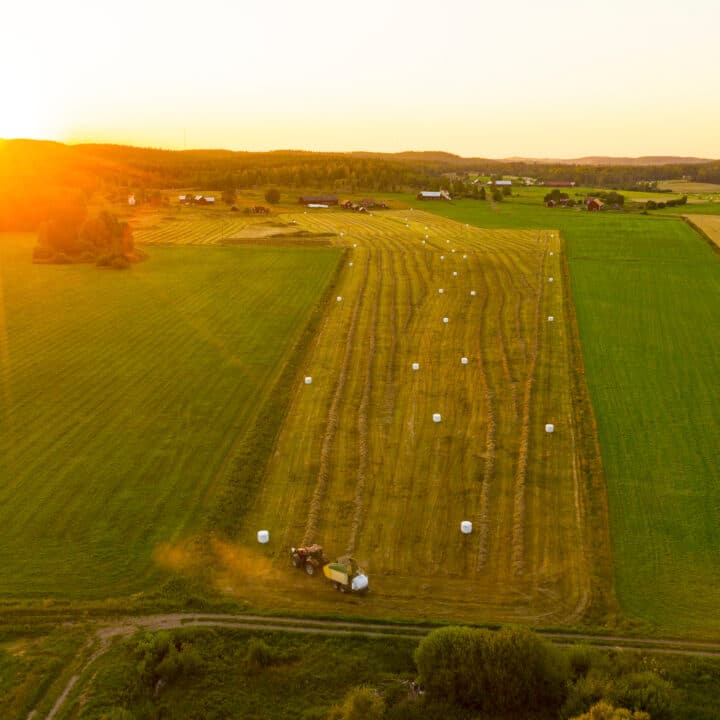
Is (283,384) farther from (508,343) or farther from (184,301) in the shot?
(184,301)

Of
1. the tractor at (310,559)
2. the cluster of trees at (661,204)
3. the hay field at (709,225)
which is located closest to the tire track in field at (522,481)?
the tractor at (310,559)

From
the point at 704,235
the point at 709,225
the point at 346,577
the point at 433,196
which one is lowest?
the point at 346,577

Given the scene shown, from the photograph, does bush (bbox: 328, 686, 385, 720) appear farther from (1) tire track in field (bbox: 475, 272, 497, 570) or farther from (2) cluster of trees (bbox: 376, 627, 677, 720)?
(1) tire track in field (bbox: 475, 272, 497, 570)

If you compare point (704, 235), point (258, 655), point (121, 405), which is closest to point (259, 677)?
point (258, 655)

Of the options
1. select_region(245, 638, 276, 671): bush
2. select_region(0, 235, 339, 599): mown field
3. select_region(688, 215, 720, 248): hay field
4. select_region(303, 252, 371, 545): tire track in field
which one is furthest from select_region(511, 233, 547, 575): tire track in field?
select_region(688, 215, 720, 248): hay field

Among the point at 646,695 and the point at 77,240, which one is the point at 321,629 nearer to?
the point at 646,695

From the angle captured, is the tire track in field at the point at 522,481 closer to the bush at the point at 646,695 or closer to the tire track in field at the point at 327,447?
the bush at the point at 646,695

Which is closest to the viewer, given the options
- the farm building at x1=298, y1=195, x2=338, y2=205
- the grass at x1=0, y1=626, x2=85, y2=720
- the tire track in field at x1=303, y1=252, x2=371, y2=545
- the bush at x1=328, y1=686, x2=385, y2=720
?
the bush at x1=328, y1=686, x2=385, y2=720

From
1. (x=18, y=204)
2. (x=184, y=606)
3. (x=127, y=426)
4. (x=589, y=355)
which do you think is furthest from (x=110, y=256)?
(x=184, y=606)
